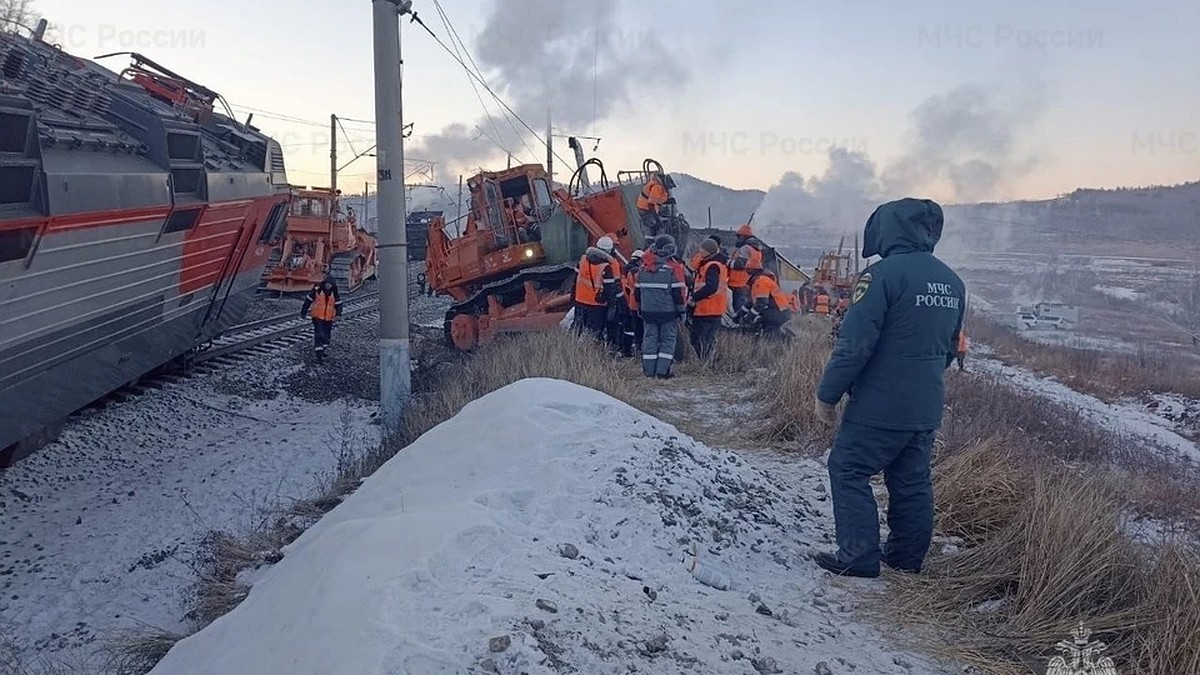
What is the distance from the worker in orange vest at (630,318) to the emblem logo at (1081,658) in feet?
21.9

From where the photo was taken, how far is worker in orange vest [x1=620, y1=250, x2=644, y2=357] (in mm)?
9555

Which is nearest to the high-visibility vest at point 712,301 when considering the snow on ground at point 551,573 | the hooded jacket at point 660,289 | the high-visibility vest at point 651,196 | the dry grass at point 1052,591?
the hooded jacket at point 660,289

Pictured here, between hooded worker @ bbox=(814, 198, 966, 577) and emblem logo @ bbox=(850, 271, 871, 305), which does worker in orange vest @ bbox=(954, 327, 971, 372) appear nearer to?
hooded worker @ bbox=(814, 198, 966, 577)

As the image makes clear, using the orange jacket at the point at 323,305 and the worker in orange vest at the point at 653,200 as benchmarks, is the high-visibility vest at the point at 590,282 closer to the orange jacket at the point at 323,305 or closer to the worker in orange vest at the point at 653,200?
the worker in orange vest at the point at 653,200

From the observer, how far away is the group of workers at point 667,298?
847cm

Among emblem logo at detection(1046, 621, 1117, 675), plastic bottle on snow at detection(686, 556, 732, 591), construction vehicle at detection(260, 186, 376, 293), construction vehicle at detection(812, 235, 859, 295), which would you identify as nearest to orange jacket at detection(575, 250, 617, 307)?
plastic bottle on snow at detection(686, 556, 732, 591)

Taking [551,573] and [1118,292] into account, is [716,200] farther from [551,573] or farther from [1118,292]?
[551,573]

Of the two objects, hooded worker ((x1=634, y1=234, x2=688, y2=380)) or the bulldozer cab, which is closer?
hooded worker ((x1=634, y1=234, x2=688, y2=380))

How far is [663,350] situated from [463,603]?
19.5 ft

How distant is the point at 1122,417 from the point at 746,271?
10.9 m

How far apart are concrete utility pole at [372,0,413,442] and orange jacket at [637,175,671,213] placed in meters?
4.57

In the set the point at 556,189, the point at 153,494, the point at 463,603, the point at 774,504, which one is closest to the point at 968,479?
the point at 774,504

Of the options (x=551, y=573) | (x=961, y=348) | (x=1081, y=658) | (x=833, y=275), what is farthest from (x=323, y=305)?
(x=833, y=275)

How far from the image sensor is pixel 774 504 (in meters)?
4.38
